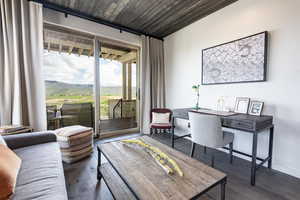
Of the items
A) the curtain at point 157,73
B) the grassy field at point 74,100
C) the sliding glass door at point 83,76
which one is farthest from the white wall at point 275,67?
the grassy field at point 74,100

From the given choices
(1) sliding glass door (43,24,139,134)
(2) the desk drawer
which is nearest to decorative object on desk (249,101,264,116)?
(2) the desk drawer

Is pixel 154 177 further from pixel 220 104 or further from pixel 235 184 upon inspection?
pixel 220 104

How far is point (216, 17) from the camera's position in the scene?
101 inches

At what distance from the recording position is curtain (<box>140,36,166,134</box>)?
354 centimetres

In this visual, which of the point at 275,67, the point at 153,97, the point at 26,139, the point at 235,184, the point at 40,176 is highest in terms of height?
the point at 275,67

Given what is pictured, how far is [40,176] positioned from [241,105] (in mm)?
2631

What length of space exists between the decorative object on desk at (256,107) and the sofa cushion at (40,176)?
8.05 feet

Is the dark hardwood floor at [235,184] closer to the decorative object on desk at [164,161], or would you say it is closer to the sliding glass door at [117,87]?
the decorative object on desk at [164,161]

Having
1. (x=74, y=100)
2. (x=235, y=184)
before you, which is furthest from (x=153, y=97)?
(x=235, y=184)

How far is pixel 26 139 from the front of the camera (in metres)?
1.62

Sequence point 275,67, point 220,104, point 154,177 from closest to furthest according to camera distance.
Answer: point 154,177 < point 275,67 < point 220,104

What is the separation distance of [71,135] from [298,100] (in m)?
3.15

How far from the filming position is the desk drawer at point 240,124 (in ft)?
5.42

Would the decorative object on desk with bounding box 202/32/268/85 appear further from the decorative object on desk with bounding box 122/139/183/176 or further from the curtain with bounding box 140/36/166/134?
the decorative object on desk with bounding box 122/139/183/176
